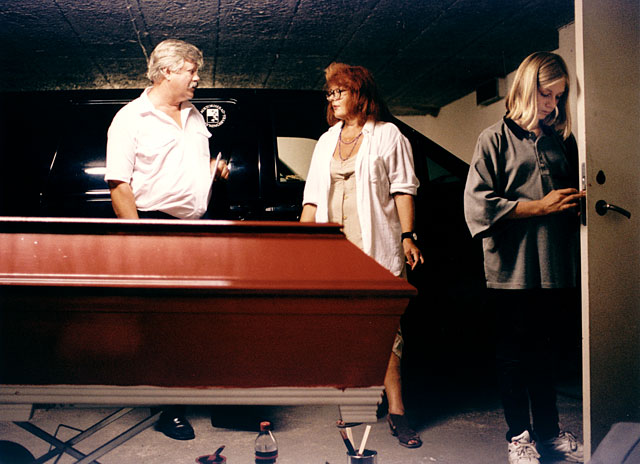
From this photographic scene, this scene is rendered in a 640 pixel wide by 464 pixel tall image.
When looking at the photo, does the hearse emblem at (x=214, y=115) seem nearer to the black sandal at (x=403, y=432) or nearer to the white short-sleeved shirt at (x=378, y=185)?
the white short-sleeved shirt at (x=378, y=185)

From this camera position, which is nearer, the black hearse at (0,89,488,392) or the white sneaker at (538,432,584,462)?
the white sneaker at (538,432,584,462)

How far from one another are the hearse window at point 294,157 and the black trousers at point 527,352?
45.6 inches

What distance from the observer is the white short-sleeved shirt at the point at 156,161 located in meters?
1.91

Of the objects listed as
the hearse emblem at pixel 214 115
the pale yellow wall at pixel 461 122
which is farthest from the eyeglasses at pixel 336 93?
the pale yellow wall at pixel 461 122

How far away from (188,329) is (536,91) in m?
1.39

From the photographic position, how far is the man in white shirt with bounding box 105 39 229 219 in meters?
1.90

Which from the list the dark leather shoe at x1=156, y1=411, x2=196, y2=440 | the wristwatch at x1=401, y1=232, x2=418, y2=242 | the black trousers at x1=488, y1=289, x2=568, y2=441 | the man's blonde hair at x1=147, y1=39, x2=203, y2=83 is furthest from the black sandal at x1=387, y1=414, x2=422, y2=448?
the man's blonde hair at x1=147, y1=39, x2=203, y2=83

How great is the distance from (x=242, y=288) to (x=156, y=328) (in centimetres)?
20

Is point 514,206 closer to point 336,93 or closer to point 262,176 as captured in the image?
point 336,93

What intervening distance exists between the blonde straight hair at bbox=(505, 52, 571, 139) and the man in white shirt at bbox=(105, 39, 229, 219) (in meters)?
1.06

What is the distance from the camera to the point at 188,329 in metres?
1.16

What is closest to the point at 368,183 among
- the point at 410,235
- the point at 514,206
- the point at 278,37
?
the point at 410,235

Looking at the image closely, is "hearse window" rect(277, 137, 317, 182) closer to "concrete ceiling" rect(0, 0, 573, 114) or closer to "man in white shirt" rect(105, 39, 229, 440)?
"man in white shirt" rect(105, 39, 229, 440)

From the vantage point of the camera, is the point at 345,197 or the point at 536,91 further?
the point at 345,197
